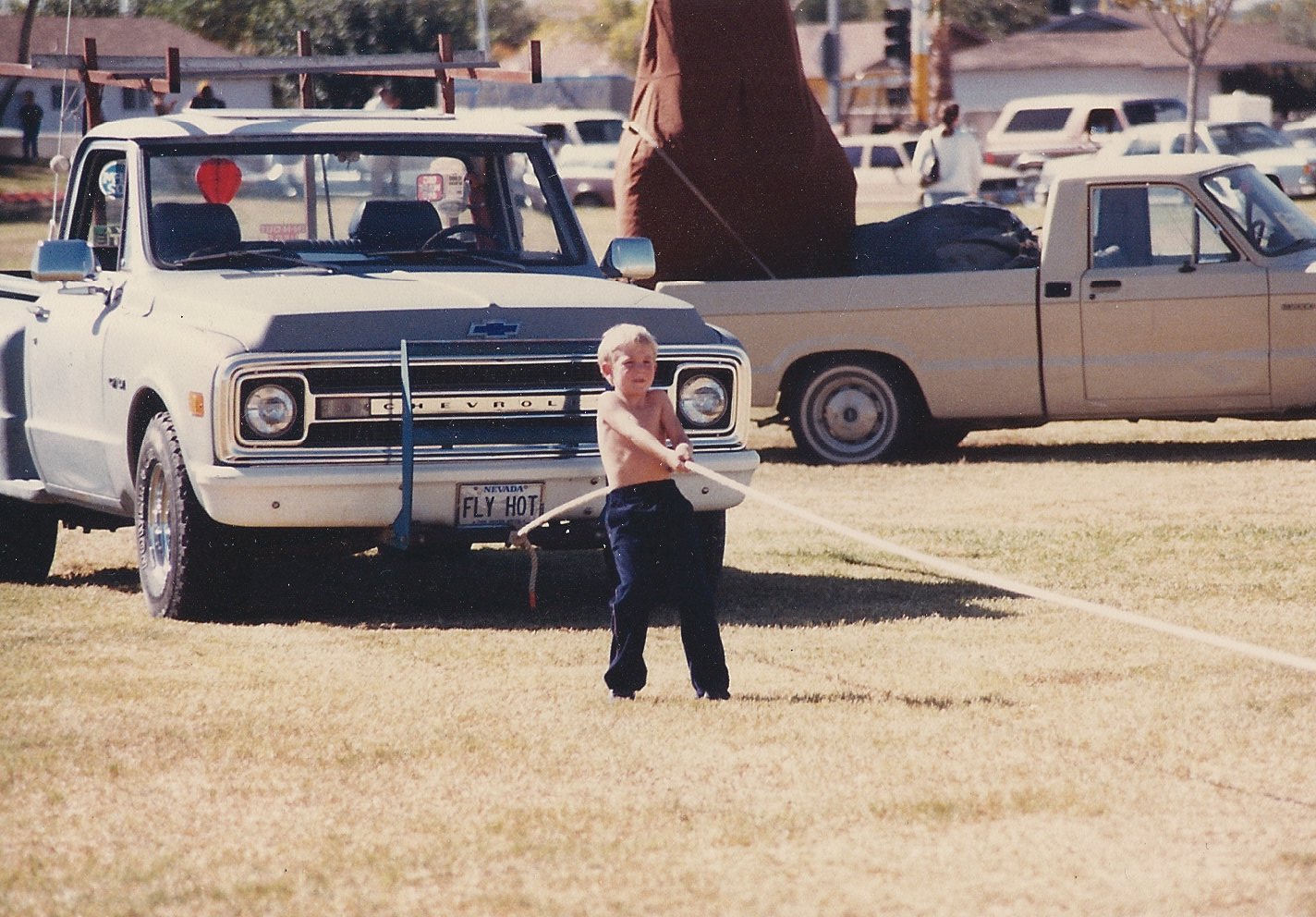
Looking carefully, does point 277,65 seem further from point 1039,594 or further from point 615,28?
point 615,28

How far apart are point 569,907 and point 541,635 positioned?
3308mm

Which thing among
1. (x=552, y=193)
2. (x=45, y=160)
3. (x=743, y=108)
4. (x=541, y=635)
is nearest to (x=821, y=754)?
(x=541, y=635)

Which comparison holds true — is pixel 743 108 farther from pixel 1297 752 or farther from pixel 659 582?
pixel 1297 752

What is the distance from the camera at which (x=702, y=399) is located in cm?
830

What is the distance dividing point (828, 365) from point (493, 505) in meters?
5.73

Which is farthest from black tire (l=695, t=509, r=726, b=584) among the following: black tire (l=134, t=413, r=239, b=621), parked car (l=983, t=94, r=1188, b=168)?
parked car (l=983, t=94, r=1188, b=168)

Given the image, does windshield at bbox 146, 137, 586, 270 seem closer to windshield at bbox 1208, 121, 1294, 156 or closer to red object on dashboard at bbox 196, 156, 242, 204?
red object on dashboard at bbox 196, 156, 242, 204

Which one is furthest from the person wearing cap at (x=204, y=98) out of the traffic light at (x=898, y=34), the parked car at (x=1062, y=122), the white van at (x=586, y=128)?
the white van at (x=586, y=128)

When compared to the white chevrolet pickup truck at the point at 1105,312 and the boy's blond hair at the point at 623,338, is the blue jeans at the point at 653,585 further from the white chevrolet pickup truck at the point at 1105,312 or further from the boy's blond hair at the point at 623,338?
the white chevrolet pickup truck at the point at 1105,312

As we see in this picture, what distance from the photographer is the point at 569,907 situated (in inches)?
184

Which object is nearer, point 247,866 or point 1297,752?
point 247,866

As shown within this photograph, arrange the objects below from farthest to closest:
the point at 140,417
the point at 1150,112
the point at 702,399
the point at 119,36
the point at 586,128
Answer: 1. the point at 119,36
2. the point at 586,128
3. the point at 1150,112
4. the point at 140,417
5. the point at 702,399

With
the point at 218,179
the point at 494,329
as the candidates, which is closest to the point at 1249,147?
the point at 218,179

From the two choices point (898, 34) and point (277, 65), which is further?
point (898, 34)
